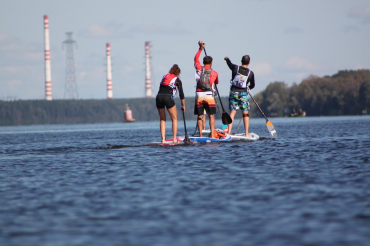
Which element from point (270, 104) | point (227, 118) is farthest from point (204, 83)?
point (270, 104)

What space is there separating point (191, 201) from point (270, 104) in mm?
118998

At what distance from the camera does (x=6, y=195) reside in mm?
8414

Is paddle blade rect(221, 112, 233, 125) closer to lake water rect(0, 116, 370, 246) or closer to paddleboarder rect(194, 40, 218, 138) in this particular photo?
paddleboarder rect(194, 40, 218, 138)

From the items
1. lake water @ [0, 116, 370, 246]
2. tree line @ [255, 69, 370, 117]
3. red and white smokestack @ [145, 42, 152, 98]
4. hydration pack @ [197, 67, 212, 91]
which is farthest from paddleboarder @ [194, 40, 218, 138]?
red and white smokestack @ [145, 42, 152, 98]

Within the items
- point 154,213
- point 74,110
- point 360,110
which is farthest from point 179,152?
point 74,110

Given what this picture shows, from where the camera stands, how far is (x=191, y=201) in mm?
7359

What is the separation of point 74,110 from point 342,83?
70629mm

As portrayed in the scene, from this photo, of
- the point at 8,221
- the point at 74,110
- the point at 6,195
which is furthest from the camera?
the point at 74,110

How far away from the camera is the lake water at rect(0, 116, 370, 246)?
5.58 m

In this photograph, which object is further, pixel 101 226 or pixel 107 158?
pixel 107 158

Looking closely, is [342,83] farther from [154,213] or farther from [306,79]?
[154,213]

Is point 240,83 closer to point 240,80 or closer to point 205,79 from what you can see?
point 240,80

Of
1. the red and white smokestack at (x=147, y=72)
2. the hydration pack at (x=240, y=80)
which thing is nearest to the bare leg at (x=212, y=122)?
the hydration pack at (x=240, y=80)

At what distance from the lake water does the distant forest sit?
97897 mm
